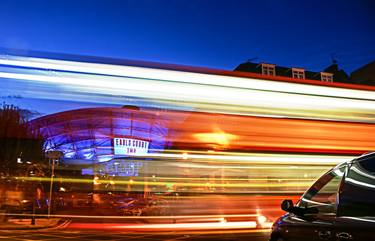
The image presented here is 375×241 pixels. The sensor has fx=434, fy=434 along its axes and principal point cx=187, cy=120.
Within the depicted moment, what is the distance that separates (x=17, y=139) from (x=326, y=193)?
683 cm

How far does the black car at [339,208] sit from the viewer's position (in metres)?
3.10

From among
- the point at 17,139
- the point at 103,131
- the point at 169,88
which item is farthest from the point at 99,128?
the point at 17,139

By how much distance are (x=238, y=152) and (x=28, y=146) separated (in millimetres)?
4205

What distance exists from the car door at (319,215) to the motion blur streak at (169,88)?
3316 millimetres

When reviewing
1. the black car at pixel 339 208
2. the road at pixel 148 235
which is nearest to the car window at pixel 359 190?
the black car at pixel 339 208

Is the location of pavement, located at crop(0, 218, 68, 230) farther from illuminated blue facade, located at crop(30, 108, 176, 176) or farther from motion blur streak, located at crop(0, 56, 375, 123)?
motion blur streak, located at crop(0, 56, 375, 123)

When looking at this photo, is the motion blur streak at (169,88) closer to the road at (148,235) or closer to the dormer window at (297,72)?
the road at (148,235)

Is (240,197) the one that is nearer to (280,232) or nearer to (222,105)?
(222,105)

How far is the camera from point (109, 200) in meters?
8.33

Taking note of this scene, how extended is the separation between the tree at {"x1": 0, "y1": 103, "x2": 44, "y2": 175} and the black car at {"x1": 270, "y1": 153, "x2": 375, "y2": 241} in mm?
5669

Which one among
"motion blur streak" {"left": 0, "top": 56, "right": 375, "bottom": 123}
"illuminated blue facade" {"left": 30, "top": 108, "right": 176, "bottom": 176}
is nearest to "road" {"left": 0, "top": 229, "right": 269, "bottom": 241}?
"illuminated blue facade" {"left": 30, "top": 108, "right": 176, "bottom": 176}

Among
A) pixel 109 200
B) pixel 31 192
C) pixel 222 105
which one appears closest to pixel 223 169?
pixel 222 105

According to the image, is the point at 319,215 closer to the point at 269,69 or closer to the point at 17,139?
the point at 17,139

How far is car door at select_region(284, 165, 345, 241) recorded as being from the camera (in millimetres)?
3545
